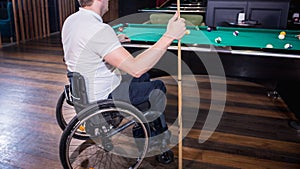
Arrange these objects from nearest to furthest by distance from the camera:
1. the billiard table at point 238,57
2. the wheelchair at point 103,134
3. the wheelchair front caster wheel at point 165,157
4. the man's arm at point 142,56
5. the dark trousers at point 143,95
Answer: the man's arm at point 142,56, the wheelchair at point 103,134, the dark trousers at point 143,95, the wheelchair front caster wheel at point 165,157, the billiard table at point 238,57

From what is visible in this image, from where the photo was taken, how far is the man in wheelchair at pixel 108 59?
1511 mm

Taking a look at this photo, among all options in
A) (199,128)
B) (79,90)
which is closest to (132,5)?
(199,128)

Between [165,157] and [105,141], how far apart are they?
17.3 inches

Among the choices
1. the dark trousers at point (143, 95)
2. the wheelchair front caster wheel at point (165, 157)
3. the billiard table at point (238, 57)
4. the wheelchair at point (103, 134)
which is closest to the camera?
the wheelchair at point (103, 134)

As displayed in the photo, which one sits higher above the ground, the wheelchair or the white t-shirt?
the white t-shirt

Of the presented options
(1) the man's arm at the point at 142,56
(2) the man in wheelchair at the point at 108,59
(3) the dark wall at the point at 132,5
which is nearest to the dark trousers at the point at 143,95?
(2) the man in wheelchair at the point at 108,59

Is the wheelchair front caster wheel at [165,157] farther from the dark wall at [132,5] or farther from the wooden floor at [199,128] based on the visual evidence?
the dark wall at [132,5]

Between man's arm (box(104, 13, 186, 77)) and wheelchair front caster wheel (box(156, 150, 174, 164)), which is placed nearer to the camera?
man's arm (box(104, 13, 186, 77))

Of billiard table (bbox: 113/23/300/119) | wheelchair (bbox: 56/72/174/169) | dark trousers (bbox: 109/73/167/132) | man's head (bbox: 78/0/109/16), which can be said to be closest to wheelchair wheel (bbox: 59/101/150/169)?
wheelchair (bbox: 56/72/174/169)

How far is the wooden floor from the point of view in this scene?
2.01 metres

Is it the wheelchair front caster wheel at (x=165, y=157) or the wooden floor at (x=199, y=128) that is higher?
the wheelchair front caster wheel at (x=165, y=157)

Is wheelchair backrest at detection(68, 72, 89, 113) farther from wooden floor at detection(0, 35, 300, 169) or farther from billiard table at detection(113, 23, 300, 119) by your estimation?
billiard table at detection(113, 23, 300, 119)

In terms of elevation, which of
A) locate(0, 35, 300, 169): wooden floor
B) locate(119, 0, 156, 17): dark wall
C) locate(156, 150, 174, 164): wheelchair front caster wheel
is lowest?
locate(0, 35, 300, 169): wooden floor

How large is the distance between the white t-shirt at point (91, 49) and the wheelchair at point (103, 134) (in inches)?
2.6
